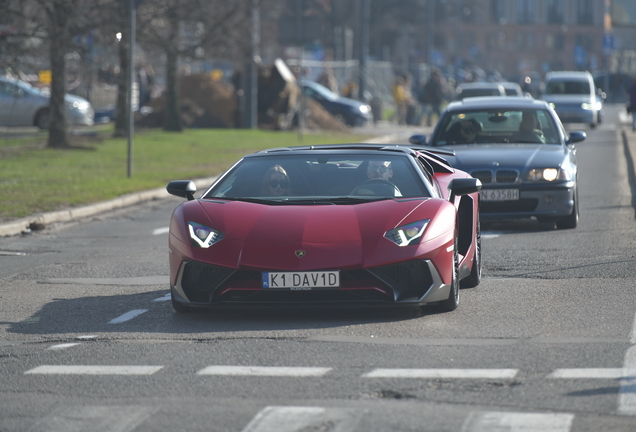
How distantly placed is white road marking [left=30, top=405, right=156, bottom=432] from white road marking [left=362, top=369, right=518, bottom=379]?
1.24 m

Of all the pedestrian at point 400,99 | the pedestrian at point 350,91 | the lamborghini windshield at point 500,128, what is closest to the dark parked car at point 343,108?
the pedestrian at point 400,99

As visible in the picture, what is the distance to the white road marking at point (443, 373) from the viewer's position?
577 cm

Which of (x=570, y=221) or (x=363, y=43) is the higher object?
(x=363, y=43)

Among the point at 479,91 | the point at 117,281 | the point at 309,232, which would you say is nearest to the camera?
the point at 309,232

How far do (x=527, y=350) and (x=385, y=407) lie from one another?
1.55 m

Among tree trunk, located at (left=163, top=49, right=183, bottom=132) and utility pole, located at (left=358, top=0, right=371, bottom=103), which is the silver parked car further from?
utility pole, located at (left=358, top=0, right=371, bottom=103)

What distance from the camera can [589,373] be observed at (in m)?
5.77

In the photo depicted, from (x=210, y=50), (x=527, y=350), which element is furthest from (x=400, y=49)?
(x=527, y=350)

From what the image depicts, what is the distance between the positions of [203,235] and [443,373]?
2.37 meters

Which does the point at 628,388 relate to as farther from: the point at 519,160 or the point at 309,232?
the point at 519,160

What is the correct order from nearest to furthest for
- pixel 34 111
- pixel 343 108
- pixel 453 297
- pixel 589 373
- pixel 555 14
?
1. pixel 589 373
2. pixel 453 297
3. pixel 34 111
4. pixel 343 108
5. pixel 555 14

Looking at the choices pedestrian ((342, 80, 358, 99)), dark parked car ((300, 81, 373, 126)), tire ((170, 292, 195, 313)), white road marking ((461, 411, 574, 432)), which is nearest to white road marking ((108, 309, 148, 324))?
tire ((170, 292, 195, 313))

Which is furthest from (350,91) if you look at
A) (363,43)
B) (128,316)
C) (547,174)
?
(128,316)

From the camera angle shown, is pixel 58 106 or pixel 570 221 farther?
pixel 58 106
